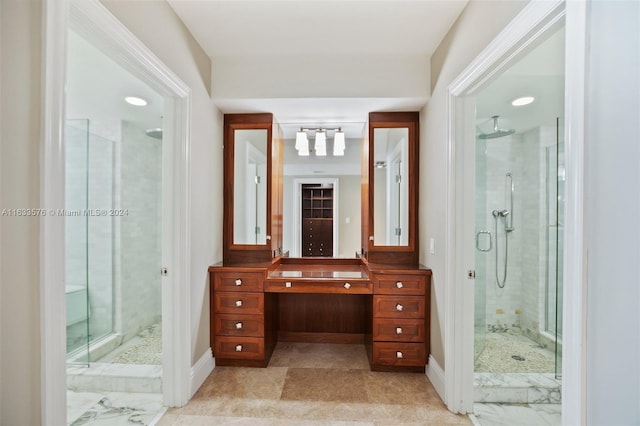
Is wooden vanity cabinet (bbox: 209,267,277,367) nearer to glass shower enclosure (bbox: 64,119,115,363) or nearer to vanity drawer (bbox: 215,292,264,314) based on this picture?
vanity drawer (bbox: 215,292,264,314)

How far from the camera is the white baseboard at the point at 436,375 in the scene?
2.11m

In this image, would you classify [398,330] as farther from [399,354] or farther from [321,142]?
[321,142]

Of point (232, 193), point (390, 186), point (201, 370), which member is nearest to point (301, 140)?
point (232, 193)

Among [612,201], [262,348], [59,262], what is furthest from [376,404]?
[59,262]

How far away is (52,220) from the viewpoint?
104cm

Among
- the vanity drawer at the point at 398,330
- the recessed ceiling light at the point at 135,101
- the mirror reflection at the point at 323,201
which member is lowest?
the vanity drawer at the point at 398,330

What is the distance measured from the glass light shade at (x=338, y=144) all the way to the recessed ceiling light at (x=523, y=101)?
5.03 feet

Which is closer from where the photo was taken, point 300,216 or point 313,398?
point 313,398

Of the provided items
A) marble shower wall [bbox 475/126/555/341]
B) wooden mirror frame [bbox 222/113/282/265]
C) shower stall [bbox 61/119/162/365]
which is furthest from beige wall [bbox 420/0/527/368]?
shower stall [bbox 61/119/162/365]

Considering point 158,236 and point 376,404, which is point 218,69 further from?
point 376,404

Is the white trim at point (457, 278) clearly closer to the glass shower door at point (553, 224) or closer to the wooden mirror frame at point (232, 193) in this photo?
the glass shower door at point (553, 224)

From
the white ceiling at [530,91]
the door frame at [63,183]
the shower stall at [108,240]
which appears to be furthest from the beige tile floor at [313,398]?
the white ceiling at [530,91]

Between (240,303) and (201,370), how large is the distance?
0.53m

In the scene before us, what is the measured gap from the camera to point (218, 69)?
2.49m
